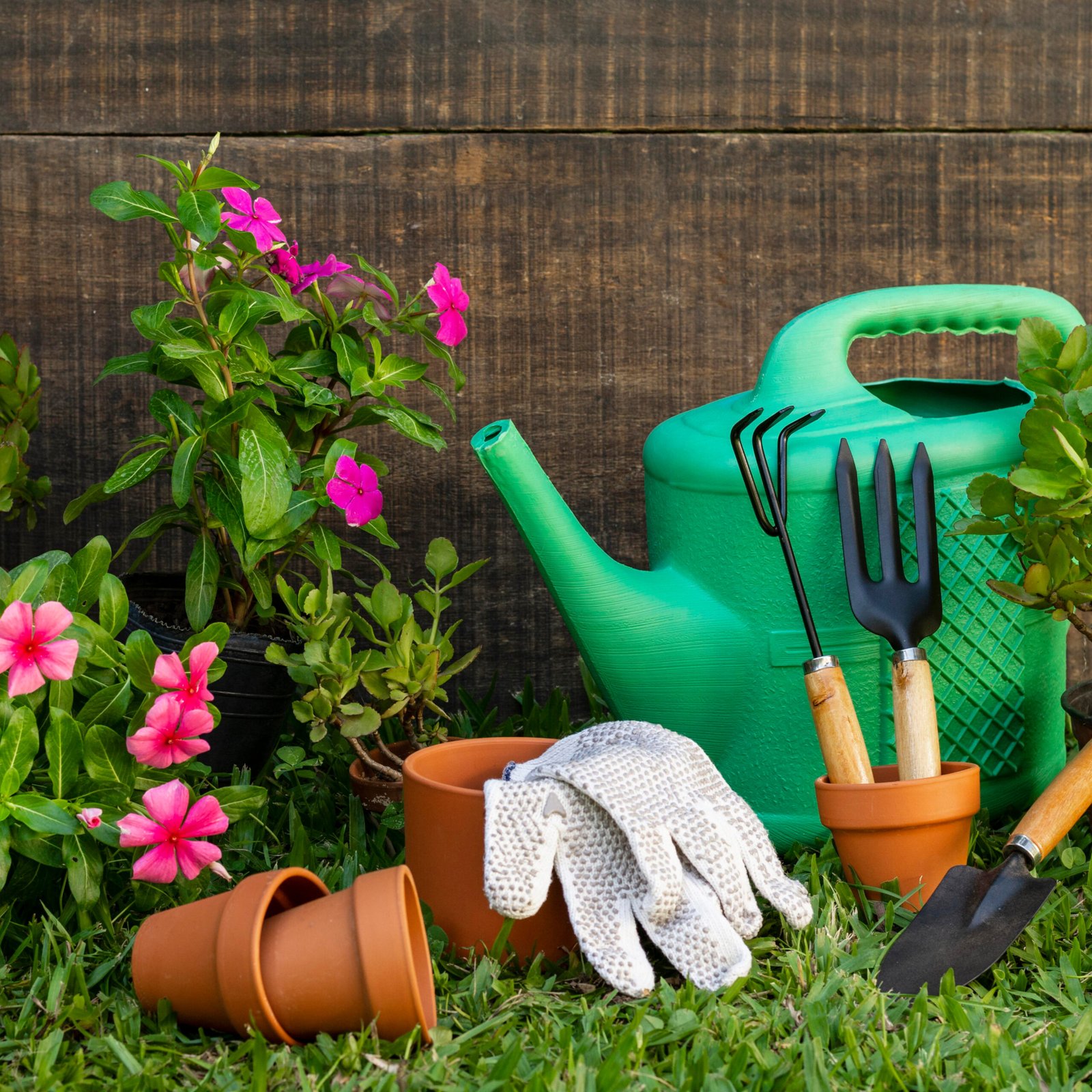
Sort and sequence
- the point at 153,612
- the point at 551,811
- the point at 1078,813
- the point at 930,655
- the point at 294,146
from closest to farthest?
the point at 551,811 < the point at 1078,813 < the point at 930,655 < the point at 153,612 < the point at 294,146

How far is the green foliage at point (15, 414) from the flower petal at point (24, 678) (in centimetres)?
52

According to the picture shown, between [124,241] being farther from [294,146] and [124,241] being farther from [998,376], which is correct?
[998,376]

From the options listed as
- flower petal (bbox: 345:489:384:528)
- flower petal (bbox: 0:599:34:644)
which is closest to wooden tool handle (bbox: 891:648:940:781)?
flower petal (bbox: 345:489:384:528)

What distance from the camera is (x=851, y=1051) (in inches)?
33.2

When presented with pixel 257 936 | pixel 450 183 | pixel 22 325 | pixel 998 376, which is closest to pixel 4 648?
pixel 257 936

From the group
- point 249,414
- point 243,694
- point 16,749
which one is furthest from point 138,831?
point 249,414

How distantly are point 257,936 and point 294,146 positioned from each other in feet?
3.94

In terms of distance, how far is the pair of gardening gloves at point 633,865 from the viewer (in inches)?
36.8

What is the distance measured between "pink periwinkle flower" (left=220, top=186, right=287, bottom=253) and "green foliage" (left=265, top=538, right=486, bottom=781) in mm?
363

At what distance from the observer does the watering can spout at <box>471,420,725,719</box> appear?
1.21m

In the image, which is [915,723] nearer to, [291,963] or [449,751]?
[449,751]

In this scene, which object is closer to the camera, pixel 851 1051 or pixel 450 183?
pixel 851 1051

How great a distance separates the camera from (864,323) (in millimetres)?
1267

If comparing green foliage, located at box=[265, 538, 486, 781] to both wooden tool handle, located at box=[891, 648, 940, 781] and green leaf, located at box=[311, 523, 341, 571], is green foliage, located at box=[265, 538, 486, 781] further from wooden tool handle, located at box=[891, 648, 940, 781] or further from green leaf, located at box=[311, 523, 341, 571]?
wooden tool handle, located at box=[891, 648, 940, 781]
